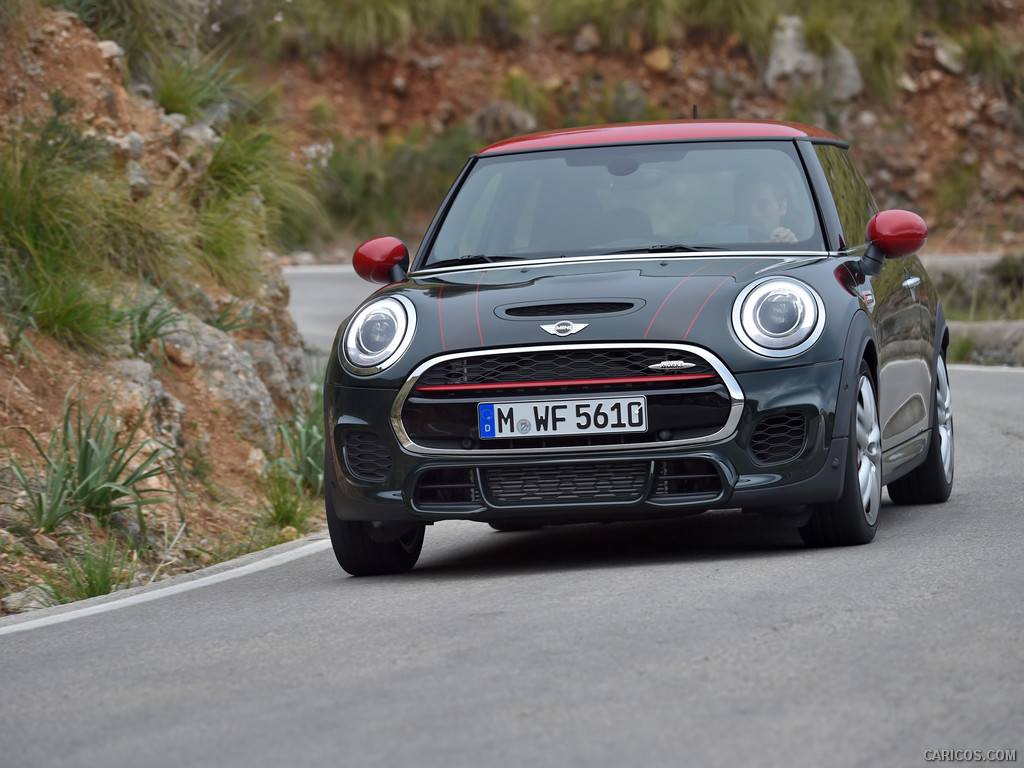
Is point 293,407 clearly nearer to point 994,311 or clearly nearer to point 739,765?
point 739,765

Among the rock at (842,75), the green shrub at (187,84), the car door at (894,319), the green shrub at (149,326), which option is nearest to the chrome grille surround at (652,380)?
the car door at (894,319)

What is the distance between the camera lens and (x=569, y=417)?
5914mm

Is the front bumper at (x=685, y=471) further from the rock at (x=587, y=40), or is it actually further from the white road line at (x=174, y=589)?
the rock at (x=587, y=40)

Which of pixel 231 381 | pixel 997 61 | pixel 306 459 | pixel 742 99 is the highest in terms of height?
pixel 231 381

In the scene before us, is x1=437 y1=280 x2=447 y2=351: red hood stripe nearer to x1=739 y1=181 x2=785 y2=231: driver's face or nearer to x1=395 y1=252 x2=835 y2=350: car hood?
x1=395 y1=252 x2=835 y2=350: car hood

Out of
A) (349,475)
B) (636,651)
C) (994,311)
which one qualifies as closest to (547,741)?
(636,651)

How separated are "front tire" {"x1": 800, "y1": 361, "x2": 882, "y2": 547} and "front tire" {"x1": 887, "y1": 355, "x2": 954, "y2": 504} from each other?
4.43 ft

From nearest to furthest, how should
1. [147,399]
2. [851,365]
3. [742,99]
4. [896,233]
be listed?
[851,365] < [896,233] < [147,399] < [742,99]

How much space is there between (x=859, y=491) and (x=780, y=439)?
0.44 m

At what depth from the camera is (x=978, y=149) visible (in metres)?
36.1

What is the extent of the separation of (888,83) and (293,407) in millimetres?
27457

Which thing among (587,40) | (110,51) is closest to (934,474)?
(110,51)

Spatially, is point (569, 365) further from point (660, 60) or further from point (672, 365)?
point (660, 60)

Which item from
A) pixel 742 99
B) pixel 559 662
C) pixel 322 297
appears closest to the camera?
pixel 559 662
